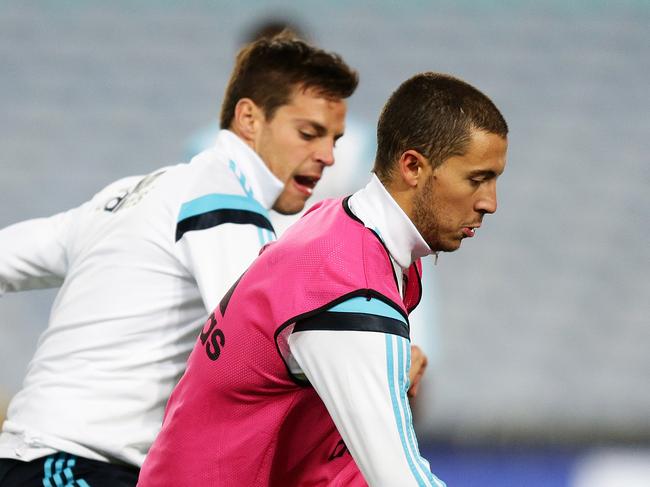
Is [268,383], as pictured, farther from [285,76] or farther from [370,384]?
[285,76]

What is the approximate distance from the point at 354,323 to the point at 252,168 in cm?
112

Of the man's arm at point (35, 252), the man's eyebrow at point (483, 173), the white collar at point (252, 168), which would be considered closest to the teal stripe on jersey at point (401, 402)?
the man's eyebrow at point (483, 173)

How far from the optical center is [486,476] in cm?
451

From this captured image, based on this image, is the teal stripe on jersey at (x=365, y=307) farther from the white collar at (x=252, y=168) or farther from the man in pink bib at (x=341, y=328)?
the white collar at (x=252, y=168)

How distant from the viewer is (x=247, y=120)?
2820 mm

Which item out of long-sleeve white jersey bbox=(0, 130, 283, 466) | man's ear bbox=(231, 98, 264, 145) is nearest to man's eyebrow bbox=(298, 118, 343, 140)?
man's ear bbox=(231, 98, 264, 145)

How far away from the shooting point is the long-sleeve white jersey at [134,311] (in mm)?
2207

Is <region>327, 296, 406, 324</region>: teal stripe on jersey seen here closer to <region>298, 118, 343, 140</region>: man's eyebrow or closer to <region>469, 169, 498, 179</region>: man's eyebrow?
<region>469, 169, 498, 179</region>: man's eyebrow

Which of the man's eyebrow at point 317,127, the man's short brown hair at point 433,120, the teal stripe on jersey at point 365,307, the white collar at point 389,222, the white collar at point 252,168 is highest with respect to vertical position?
the man's eyebrow at point 317,127

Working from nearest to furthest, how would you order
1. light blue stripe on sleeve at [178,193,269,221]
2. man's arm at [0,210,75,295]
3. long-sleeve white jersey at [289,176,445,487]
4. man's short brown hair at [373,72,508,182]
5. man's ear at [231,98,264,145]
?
long-sleeve white jersey at [289,176,445,487]
man's short brown hair at [373,72,508,182]
light blue stripe on sleeve at [178,193,269,221]
man's arm at [0,210,75,295]
man's ear at [231,98,264,145]

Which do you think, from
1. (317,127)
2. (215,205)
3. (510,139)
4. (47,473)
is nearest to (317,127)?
(317,127)

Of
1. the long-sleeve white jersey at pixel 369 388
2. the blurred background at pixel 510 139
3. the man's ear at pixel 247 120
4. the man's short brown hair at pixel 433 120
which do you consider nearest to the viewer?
the long-sleeve white jersey at pixel 369 388

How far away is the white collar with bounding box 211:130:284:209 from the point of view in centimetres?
266

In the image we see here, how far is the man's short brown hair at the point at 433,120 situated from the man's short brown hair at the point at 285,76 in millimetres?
938
